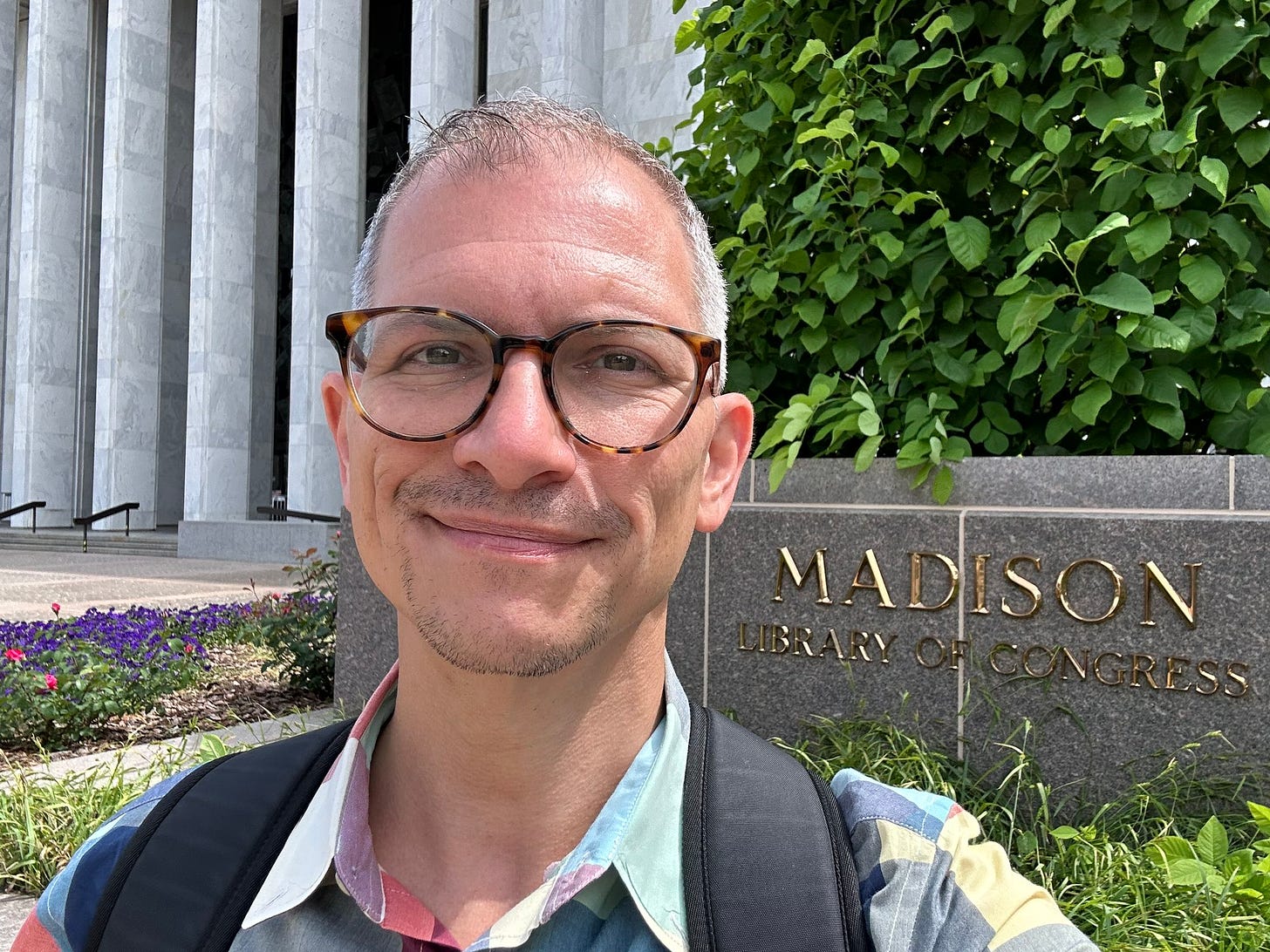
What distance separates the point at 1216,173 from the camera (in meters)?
3.75

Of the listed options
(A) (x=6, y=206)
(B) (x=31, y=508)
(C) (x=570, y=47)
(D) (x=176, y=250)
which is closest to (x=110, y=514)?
(B) (x=31, y=508)

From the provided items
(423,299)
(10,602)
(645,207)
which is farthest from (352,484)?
(10,602)

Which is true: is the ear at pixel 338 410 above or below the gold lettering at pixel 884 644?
above

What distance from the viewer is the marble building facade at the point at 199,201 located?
1877cm

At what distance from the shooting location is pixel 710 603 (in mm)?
4688

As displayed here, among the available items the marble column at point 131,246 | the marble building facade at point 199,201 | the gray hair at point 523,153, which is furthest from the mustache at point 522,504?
the marble column at point 131,246

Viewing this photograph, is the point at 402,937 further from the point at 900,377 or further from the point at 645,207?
the point at 900,377

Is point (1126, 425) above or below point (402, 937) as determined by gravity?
above

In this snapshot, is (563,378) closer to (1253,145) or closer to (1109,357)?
(1109,357)

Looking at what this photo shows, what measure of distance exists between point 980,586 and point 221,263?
2072 centimetres

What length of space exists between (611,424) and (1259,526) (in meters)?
3.28

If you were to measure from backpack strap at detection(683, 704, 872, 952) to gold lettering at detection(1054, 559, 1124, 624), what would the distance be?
2.91m

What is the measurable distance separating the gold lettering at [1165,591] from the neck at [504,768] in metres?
2.96

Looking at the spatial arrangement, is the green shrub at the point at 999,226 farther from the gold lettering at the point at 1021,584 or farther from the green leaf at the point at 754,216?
the gold lettering at the point at 1021,584
